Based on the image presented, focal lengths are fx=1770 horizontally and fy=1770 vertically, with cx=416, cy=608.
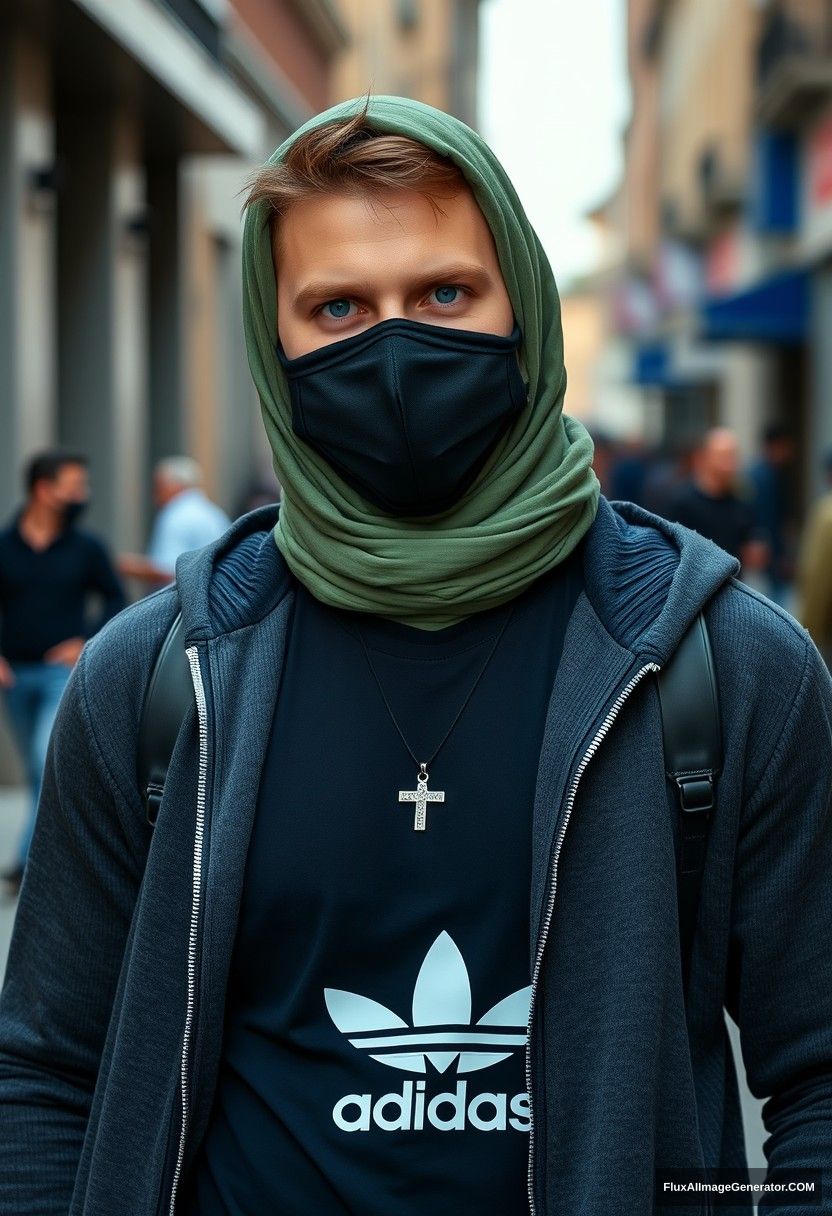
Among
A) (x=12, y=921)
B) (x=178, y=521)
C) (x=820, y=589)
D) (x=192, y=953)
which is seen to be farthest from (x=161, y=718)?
(x=178, y=521)

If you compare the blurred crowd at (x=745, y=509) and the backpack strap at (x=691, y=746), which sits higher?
the blurred crowd at (x=745, y=509)

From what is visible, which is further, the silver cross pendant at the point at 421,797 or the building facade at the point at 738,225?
the building facade at the point at 738,225

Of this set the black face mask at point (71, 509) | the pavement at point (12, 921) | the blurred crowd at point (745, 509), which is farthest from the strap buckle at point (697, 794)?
the black face mask at point (71, 509)

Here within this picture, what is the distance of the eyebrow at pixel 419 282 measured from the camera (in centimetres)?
192

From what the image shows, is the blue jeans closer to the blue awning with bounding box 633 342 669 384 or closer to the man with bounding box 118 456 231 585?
the man with bounding box 118 456 231 585

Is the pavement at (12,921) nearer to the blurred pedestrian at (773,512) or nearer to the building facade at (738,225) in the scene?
the blurred pedestrian at (773,512)

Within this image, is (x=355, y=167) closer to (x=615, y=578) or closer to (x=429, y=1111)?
(x=615, y=578)

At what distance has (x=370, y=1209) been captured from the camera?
5.88 feet

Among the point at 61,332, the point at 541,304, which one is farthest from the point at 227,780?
the point at 61,332

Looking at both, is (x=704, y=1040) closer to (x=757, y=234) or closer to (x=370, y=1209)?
(x=370, y=1209)

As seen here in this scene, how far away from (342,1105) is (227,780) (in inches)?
14.0

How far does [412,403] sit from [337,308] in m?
0.13

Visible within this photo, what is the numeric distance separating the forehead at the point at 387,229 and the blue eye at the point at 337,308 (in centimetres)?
5

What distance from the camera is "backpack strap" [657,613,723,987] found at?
1803 mm
